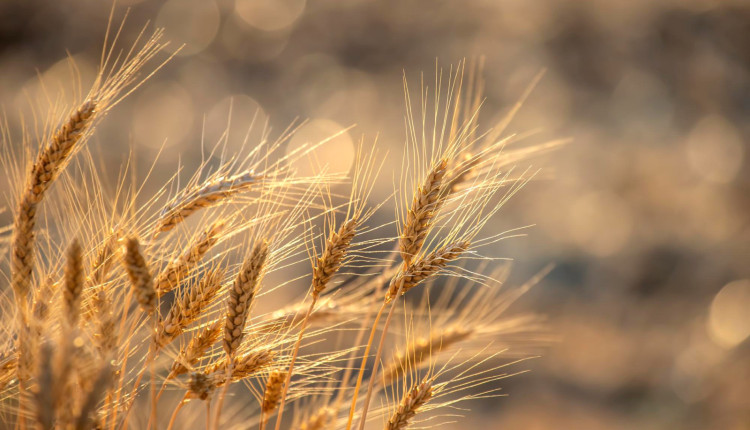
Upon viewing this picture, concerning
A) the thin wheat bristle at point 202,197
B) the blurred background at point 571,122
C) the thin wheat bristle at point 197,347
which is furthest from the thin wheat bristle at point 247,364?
the blurred background at point 571,122

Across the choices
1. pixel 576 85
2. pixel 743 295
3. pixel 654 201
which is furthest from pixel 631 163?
pixel 743 295

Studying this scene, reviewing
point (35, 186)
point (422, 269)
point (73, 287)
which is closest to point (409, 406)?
point (422, 269)

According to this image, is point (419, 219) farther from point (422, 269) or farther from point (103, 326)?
point (103, 326)

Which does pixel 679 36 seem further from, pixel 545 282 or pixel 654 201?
pixel 545 282

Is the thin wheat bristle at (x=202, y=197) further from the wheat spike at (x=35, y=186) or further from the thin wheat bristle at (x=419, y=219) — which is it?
the thin wheat bristle at (x=419, y=219)

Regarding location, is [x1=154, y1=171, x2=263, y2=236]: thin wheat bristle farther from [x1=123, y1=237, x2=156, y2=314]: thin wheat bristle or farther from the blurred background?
the blurred background
